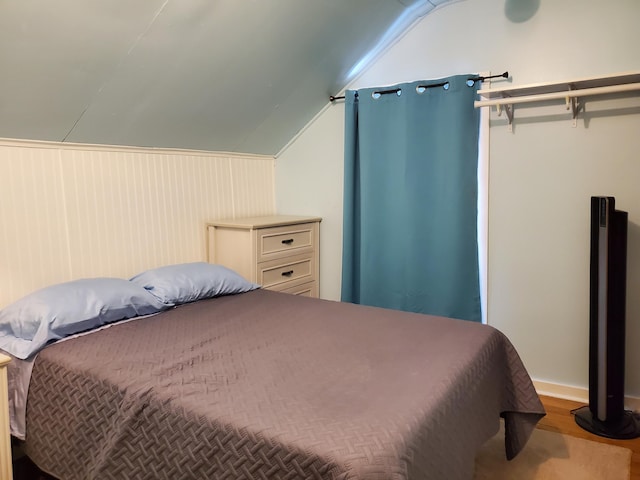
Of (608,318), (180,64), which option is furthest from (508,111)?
(180,64)

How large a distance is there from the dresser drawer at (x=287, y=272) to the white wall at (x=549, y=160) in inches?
49.1

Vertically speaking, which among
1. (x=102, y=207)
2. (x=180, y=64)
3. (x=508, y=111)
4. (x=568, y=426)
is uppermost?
(x=180, y=64)

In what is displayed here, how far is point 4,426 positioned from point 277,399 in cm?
96

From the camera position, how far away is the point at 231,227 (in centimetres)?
307

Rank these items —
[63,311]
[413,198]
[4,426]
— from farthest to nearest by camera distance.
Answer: [413,198] → [63,311] → [4,426]

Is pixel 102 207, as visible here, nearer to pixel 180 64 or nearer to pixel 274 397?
pixel 180 64

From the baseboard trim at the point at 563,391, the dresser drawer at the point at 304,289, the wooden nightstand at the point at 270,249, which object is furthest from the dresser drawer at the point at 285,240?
the baseboard trim at the point at 563,391

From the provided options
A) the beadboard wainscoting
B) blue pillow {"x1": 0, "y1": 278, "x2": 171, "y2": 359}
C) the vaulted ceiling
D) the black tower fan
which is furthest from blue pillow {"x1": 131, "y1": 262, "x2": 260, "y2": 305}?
the black tower fan

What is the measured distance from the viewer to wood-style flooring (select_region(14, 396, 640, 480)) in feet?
6.72

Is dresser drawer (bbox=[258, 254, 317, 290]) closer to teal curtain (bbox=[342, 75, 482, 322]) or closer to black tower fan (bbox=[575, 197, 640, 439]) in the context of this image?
teal curtain (bbox=[342, 75, 482, 322])

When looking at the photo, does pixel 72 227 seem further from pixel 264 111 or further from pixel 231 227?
pixel 264 111

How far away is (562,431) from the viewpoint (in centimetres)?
242

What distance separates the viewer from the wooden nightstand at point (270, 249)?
3.03 meters

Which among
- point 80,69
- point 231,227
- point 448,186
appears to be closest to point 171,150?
point 231,227
